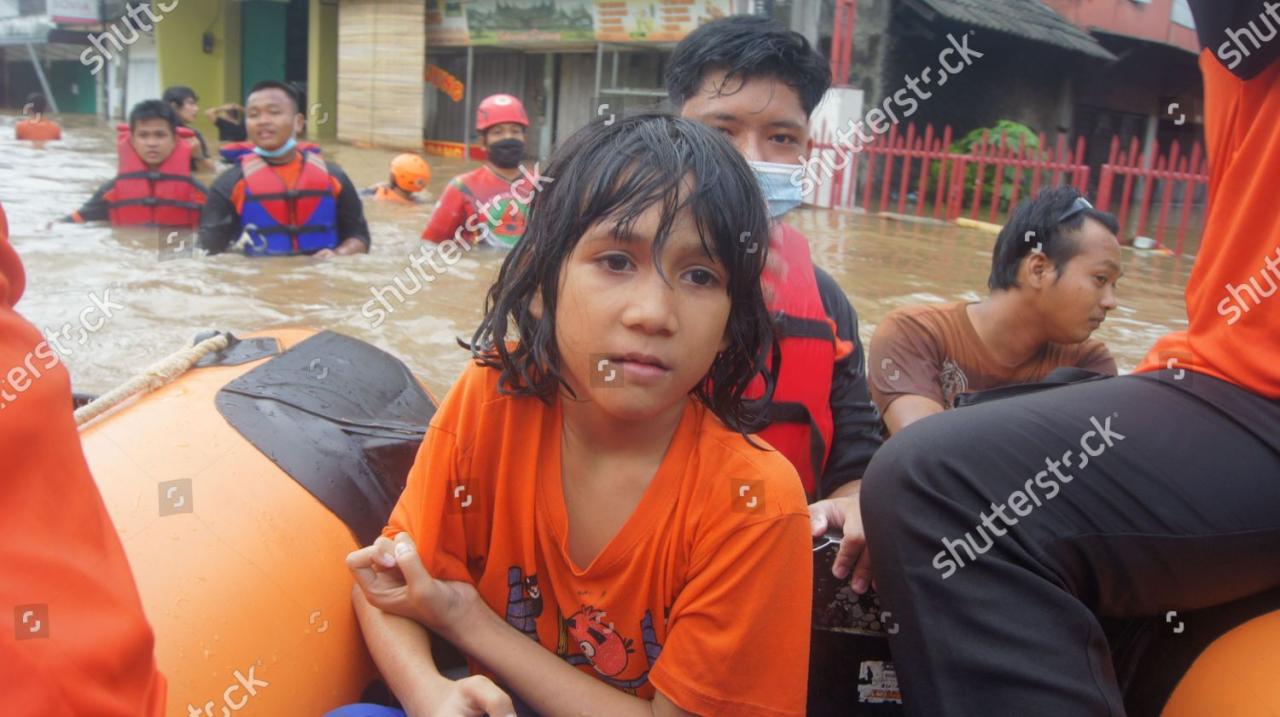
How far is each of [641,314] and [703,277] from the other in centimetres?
15

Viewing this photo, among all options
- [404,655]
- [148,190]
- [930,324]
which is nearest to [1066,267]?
[930,324]

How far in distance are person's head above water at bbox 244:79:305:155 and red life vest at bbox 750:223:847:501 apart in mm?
5637

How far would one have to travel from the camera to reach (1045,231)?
3.07m

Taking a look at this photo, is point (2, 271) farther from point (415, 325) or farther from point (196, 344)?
point (415, 325)

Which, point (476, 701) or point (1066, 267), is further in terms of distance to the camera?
point (1066, 267)

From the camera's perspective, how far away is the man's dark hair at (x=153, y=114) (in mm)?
7914

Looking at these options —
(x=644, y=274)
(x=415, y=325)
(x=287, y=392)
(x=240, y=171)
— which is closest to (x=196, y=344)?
(x=287, y=392)

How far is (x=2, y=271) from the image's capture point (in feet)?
3.26

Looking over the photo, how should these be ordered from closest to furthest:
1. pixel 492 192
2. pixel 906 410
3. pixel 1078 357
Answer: pixel 906 410
pixel 1078 357
pixel 492 192

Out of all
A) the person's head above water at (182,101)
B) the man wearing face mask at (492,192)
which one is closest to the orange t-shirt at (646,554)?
the man wearing face mask at (492,192)

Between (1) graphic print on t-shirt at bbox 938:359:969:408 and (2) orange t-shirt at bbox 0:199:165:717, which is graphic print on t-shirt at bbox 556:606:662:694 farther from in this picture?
(1) graphic print on t-shirt at bbox 938:359:969:408

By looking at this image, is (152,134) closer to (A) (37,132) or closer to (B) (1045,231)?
(B) (1045,231)

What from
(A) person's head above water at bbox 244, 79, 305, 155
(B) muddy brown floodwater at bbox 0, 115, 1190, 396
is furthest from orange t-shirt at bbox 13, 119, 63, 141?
(A) person's head above water at bbox 244, 79, 305, 155

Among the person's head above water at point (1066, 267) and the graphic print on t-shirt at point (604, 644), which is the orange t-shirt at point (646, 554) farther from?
the person's head above water at point (1066, 267)
